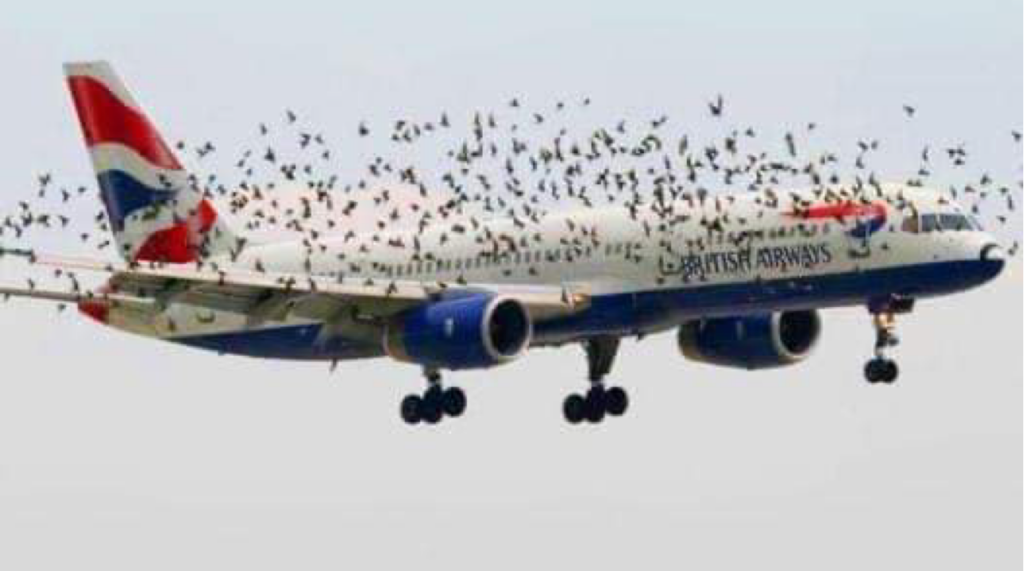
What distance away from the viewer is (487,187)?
5844 centimetres

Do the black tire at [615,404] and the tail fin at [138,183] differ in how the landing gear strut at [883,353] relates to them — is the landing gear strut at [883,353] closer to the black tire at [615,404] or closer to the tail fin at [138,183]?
the black tire at [615,404]

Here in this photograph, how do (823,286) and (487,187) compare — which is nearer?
(487,187)

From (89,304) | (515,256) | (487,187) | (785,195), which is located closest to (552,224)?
(515,256)

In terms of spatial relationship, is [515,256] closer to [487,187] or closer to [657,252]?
[657,252]

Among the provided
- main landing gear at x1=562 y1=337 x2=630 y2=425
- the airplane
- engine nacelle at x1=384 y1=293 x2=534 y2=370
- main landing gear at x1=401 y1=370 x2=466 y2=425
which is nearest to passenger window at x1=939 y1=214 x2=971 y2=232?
the airplane

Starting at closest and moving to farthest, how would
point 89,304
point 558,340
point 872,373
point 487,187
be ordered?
point 487,187
point 872,373
point 558,340
point 89,304

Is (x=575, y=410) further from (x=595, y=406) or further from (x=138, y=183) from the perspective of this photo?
(x=138, y=183)

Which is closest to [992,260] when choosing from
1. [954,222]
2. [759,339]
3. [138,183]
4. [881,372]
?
[954,222]

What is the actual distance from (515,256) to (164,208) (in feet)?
51.8

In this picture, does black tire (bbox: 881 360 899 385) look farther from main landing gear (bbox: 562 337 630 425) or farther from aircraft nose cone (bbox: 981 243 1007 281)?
main landing gear (bbox: 562 337 630 425)

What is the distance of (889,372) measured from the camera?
82.0 m

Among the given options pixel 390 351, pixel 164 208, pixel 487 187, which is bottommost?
pixel 487 187

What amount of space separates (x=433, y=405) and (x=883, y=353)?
1433 centimetres

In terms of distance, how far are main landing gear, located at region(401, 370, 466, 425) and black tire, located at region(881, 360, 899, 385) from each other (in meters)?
14.0
